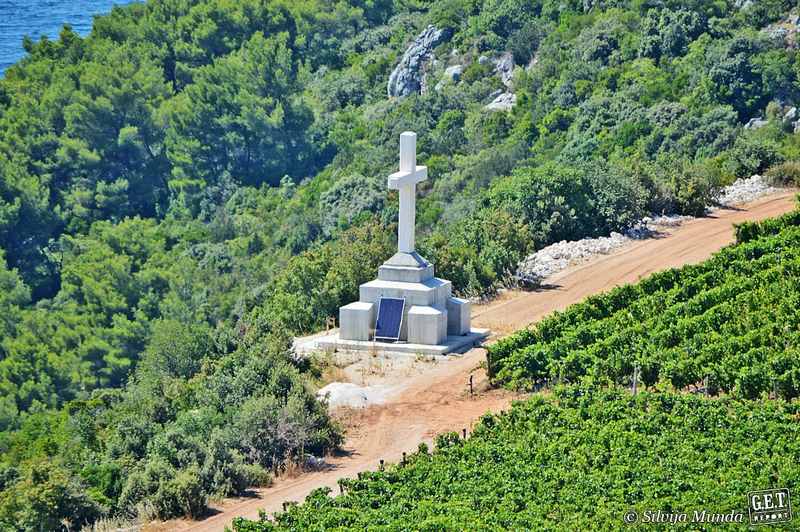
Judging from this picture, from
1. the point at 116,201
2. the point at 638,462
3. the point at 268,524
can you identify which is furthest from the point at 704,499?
the point at 116,201

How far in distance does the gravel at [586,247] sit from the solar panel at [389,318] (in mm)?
6456

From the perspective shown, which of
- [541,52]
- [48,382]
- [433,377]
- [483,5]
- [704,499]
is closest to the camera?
[704,499]

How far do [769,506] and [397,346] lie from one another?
1259 centimetres

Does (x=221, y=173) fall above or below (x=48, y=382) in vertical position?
above

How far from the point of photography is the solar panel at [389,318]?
35344mm

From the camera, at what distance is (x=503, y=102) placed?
7288 centimetres

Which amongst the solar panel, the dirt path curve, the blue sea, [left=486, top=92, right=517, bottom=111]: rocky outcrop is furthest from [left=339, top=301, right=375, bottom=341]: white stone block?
the blue sea

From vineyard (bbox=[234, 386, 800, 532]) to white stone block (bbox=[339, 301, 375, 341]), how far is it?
235 inches

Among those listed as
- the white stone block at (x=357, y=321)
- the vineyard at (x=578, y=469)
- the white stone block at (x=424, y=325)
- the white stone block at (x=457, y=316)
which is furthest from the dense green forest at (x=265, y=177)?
the white stone block at (x=457, y=316)

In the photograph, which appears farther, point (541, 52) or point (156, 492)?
point (541, 52)

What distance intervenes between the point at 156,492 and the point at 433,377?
25.1 ft

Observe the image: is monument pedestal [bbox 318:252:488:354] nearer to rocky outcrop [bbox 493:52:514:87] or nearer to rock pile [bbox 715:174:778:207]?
rock pile [bbox 715:174:778:207]

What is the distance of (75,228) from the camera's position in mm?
76250

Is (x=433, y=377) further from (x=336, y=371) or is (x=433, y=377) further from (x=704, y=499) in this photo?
(x=704, y=499)
